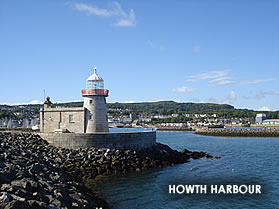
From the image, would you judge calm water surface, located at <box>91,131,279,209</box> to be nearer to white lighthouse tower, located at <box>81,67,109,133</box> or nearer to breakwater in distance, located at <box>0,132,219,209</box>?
breakwater in distance, located at <box>0,132,219,209</box>

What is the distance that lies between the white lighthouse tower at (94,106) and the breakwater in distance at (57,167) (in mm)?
3253

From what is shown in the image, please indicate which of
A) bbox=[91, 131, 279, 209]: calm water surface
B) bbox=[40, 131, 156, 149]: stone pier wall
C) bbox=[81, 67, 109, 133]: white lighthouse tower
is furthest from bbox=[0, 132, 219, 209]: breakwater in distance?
bbox=[81, 67, 109, 133]: white lighthouse tower

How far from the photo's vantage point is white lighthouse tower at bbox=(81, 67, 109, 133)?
2528 centimetres

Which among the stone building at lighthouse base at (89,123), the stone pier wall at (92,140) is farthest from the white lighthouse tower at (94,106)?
the stone pier wall at (92,140)

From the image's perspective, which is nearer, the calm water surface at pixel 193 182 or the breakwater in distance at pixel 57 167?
the breakwater in distance at pixel 57 167

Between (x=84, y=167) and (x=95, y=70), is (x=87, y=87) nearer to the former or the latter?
(x=95, y=70)

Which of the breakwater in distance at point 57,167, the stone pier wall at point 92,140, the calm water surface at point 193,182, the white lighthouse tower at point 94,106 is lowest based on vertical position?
the calm water surface at point 193,182

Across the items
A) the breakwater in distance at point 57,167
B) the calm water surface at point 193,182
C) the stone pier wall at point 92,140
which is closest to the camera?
the breakwater in distance at point 57,167

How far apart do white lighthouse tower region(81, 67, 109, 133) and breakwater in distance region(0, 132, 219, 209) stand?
3.25 metres

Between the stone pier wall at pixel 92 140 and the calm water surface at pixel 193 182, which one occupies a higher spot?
the stone pier wall at pixel 92 140

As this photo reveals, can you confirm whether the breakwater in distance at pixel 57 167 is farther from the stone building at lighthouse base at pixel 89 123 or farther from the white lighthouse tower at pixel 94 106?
the white lighthouse tower at pixel 94 106

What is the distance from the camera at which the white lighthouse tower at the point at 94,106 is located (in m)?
25.3

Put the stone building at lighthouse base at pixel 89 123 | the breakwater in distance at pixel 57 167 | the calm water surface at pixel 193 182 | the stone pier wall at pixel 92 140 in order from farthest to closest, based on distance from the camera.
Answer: the stone building at lighthouse base at pixel 89 123 → the stone pier wall at pixel 92 140 → the calm water surface at pixel 193 182 → the breakwater in distance at pixel 57 167

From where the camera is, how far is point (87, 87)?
83.9ft
